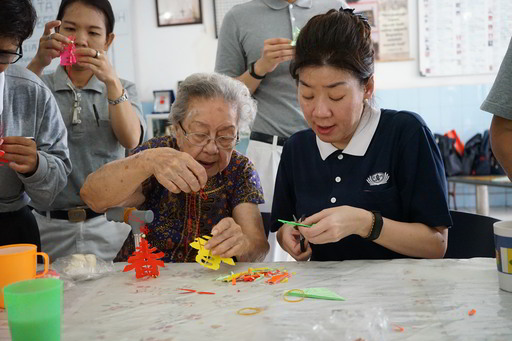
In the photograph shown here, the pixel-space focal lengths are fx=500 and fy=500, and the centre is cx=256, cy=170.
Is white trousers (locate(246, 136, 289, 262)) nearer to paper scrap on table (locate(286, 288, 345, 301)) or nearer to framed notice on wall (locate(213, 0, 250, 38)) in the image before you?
paper scrap on table (locate(286, 288, 345, 301))

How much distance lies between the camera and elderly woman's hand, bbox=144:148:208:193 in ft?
4.66

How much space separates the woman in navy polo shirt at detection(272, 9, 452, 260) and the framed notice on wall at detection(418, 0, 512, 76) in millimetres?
4321

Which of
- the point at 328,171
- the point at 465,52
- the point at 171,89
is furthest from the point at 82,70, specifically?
the point at 465,52

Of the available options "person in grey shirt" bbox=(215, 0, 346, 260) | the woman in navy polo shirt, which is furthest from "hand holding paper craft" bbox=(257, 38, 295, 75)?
the woman in navy polo shirt

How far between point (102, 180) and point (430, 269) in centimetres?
99

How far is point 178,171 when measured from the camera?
4.66ft

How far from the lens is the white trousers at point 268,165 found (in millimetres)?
2246

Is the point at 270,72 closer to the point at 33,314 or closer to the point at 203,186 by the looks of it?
the point at 203,186

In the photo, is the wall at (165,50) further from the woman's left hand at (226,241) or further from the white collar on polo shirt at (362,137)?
the woman's left hand at (226,241)

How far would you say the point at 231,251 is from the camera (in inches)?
54.0

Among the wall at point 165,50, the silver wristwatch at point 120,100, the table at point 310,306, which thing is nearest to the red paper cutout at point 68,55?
the silver wristwatch at point 120,100

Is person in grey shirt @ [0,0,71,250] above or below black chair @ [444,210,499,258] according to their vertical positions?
above

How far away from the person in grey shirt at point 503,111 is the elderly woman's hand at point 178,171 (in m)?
0.84

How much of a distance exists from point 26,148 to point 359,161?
1.03 meters
